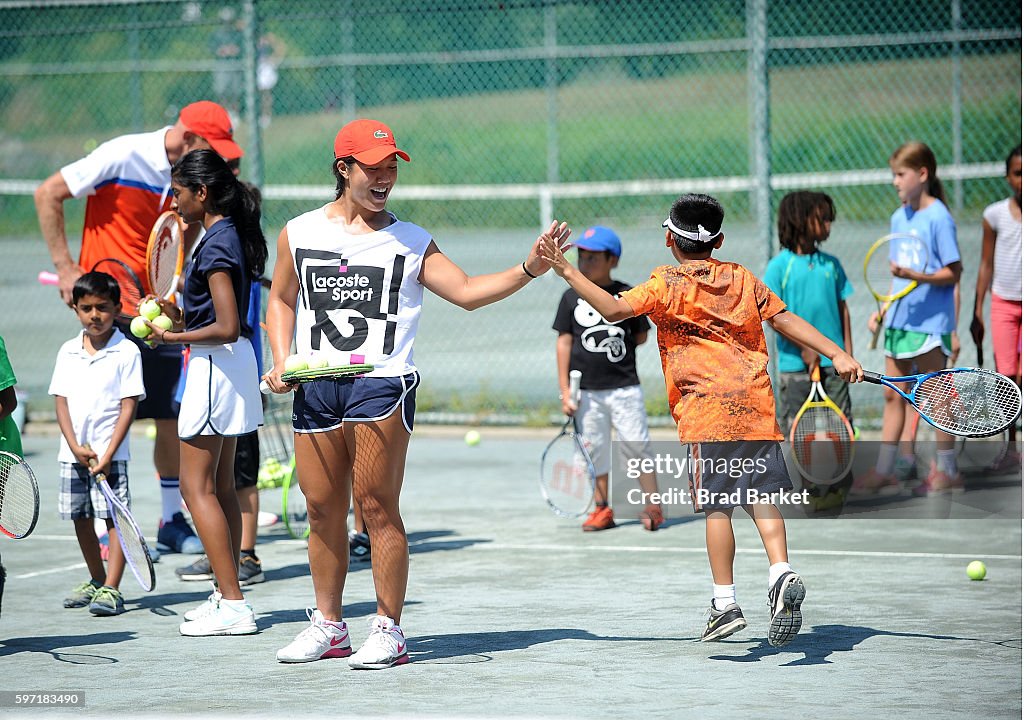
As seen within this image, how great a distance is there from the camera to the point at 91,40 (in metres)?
31.7

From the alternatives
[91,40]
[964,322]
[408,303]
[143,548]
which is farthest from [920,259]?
[91,40]

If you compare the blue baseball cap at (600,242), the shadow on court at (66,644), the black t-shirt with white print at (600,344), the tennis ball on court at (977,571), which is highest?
the blue baseball cap at (600,242)

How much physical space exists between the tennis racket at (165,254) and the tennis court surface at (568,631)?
1.44m

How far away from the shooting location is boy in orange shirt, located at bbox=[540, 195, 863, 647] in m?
5.62

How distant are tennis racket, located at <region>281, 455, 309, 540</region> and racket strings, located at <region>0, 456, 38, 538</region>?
8.54ft

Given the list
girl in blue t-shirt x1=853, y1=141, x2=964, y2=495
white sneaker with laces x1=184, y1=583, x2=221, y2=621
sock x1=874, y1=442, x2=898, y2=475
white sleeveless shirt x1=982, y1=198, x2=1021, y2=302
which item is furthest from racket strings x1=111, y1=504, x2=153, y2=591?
white sleeveless shirt x1=982, y1=198, x2=1021, y2=302

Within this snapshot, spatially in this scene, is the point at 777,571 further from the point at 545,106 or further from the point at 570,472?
the point at 545,106

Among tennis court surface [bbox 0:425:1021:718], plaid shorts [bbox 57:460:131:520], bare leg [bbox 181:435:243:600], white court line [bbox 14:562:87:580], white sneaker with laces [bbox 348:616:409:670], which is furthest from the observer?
white court line [bbox 14:562:87:580]

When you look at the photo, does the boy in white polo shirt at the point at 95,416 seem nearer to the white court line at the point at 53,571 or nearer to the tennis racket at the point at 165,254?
the tennis racket at the point at 165,254

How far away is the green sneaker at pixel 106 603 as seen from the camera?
21.1 feet

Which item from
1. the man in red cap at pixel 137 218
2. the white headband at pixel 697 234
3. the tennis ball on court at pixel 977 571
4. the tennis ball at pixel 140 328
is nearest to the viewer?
the white headband at pixel 697 234

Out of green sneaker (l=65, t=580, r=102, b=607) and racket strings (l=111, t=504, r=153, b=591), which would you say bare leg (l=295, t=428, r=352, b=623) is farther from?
green sneaker (l=65, t=580, r=102, b=607)

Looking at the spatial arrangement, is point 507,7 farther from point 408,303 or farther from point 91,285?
point 408,303

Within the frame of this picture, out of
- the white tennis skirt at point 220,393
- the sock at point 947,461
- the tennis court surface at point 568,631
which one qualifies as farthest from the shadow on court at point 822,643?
the sock at point 947,461
